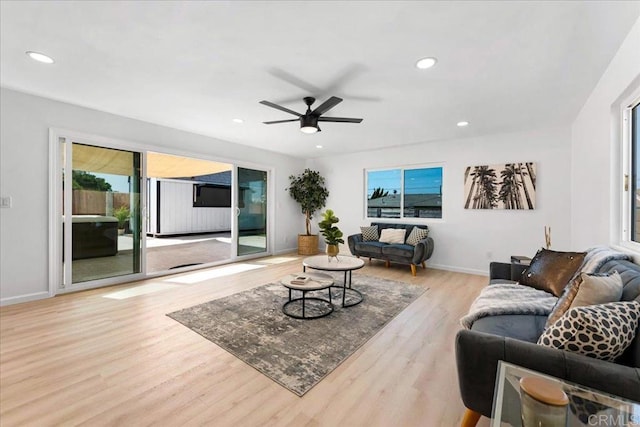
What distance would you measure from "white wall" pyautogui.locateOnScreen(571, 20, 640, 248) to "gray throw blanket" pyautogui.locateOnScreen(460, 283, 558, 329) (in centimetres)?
104

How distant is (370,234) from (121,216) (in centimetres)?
435

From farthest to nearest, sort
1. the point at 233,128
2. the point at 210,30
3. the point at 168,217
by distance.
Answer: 1. the point at 168,217
2. the point at 233,128
3. the point at 210,30

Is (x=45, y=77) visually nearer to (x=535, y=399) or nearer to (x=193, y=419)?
(x=193, y=419)

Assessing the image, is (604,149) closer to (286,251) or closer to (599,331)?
(599,331)

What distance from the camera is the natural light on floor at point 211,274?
4352 mm

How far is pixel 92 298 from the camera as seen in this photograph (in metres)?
3.46

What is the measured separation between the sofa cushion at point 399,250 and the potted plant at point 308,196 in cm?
219

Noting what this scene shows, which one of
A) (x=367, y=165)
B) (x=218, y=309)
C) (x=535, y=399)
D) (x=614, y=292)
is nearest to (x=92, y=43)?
(x=218, y=309)

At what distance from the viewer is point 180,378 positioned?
6.25ft

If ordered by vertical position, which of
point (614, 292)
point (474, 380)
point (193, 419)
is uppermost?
point (614, 292)

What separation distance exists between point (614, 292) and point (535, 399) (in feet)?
3.29

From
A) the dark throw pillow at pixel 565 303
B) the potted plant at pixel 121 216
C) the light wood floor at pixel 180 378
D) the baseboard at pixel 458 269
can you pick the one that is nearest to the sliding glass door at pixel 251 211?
the potted plant at pixel 121 216

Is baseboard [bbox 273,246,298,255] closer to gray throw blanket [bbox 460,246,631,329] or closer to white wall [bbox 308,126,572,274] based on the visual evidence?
white wall [bbox 308,126,572,274]

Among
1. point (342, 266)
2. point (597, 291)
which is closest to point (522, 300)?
point (597, 291)
